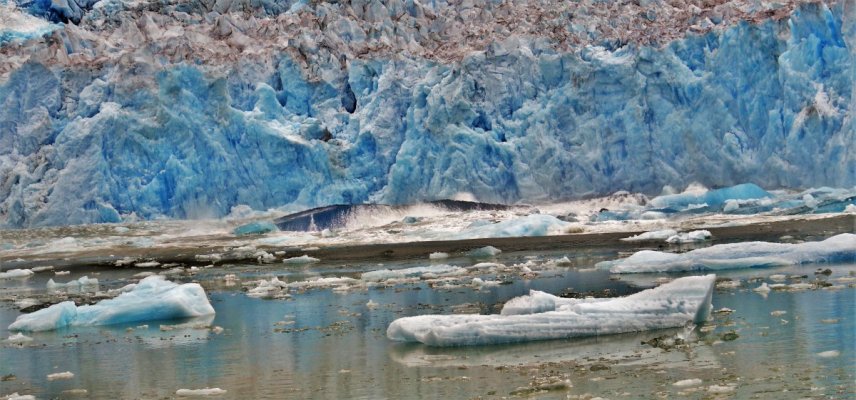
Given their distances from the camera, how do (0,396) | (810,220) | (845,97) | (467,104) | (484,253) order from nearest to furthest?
(0,396) < (484,253) < (810,220) < (845,97) < (467,104)

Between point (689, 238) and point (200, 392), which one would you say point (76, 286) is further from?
point (689, 238)

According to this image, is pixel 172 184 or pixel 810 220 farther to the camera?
pixel 172 184

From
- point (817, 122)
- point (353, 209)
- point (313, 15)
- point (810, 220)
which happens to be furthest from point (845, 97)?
point (313, 15)

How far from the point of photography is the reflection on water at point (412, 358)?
23.2 feet

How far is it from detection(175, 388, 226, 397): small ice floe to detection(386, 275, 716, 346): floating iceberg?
2.06 metres

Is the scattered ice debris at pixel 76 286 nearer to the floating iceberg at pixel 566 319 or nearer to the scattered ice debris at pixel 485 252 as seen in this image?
the scattered ice debris at pixel 485 252

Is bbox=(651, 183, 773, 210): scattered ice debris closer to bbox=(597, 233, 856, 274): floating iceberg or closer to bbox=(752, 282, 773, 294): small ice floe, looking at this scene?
bbox=(597, 233, 856, 274): floating iceberg

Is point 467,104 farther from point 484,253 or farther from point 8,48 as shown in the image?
point 8,48

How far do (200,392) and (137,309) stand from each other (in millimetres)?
4730

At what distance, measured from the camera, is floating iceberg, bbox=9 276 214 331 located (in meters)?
11.7

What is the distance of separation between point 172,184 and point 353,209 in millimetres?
4567

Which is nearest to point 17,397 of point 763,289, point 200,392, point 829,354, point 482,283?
point 200,392

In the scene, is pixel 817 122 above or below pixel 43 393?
above

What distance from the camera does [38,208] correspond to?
25062mm
